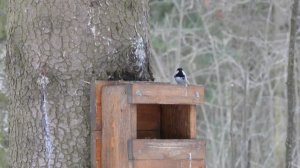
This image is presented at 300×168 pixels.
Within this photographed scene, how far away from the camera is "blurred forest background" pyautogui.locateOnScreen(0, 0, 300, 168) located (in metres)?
9.88

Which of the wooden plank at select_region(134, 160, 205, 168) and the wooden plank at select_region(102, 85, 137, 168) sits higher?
the wooden plank at select_region(102, 85, 137, 168)

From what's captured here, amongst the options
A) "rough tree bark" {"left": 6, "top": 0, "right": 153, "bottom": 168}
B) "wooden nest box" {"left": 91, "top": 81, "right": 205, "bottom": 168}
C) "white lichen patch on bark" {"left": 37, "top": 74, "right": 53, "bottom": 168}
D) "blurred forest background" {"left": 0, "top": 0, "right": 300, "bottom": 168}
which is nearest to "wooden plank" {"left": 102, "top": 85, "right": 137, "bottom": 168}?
"wooden nest box" {"left": 91, "top": 81, "right": 205, "bottom": 168}

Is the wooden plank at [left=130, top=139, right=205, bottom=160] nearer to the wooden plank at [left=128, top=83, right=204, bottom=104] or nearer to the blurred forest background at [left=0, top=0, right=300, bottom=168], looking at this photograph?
the wooden plank at [left=128, top=83, right=204, bottom=104]

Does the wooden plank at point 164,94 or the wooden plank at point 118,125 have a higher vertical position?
the wooden plank at point 164,94

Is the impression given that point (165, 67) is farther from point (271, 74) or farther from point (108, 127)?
point (108, 127)

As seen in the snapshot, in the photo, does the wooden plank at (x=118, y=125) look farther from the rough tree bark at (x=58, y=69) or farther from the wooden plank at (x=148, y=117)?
the wooden plank at (x=148, y=117)

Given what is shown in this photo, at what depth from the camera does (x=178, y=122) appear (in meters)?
3.36

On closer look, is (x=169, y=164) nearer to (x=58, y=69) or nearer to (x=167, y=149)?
(x=167, y=149)

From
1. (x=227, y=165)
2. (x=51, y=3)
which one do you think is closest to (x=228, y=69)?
(x=227, y=165)

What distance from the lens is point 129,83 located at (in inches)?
119

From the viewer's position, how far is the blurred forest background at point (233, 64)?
389 inches

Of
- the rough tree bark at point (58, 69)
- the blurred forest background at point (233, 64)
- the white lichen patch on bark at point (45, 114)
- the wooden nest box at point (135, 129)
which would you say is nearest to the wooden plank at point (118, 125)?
the wooden nest box at point (135, 129)

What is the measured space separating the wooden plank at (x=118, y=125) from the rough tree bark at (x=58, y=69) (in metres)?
0.15

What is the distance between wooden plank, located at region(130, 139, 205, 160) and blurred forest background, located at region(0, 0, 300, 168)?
606 cm
